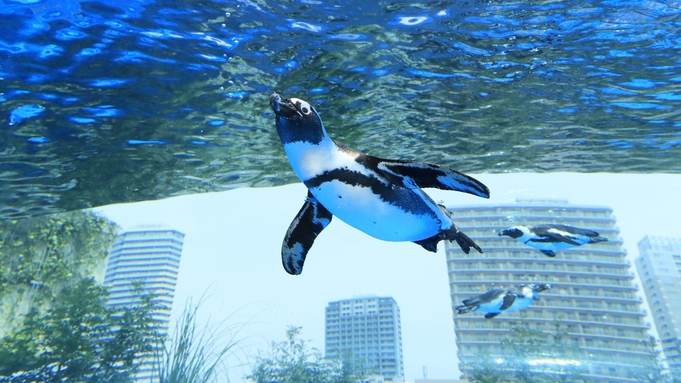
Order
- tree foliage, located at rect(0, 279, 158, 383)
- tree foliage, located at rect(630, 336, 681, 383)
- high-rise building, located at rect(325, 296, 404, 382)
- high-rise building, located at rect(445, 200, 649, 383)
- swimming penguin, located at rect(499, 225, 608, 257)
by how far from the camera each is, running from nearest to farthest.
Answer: swimming penguin, located at rect(499, 225, 608, 257), tree foliage, located at rect(0, 279, 158, 383), tree foliage, located at rect(630, 336, 681, 383), high-rise building, located at rect(325, 296, 404, 382), high-rise building, located at rect(445, 200, 649, 383)

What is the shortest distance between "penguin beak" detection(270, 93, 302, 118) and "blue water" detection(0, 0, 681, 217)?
4037 mm

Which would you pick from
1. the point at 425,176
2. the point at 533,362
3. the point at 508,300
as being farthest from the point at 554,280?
the point at 425,176

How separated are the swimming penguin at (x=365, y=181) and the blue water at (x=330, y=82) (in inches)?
158

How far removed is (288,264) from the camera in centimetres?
355

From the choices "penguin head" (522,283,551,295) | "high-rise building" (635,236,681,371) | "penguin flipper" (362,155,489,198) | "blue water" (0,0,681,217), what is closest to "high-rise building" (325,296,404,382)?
"penguin head" (522,283,551,295)

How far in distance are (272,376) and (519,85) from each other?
10.4m

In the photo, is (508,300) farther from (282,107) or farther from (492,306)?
(282,107)

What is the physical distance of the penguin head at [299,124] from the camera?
2.39 m

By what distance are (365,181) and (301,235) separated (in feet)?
3.78

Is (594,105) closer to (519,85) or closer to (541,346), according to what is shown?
(519,85)

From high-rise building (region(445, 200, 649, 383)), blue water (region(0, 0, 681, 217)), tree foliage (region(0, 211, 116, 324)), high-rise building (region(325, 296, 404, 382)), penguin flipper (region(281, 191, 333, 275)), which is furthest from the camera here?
high-rise building (region(445, 200, 649, 383))

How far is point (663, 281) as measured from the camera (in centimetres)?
1652

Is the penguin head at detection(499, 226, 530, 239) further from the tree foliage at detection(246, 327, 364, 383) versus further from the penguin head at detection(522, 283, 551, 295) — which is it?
the tree foliage at detection(246, 327, 364, 383)

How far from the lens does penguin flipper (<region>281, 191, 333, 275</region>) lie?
352 cm
